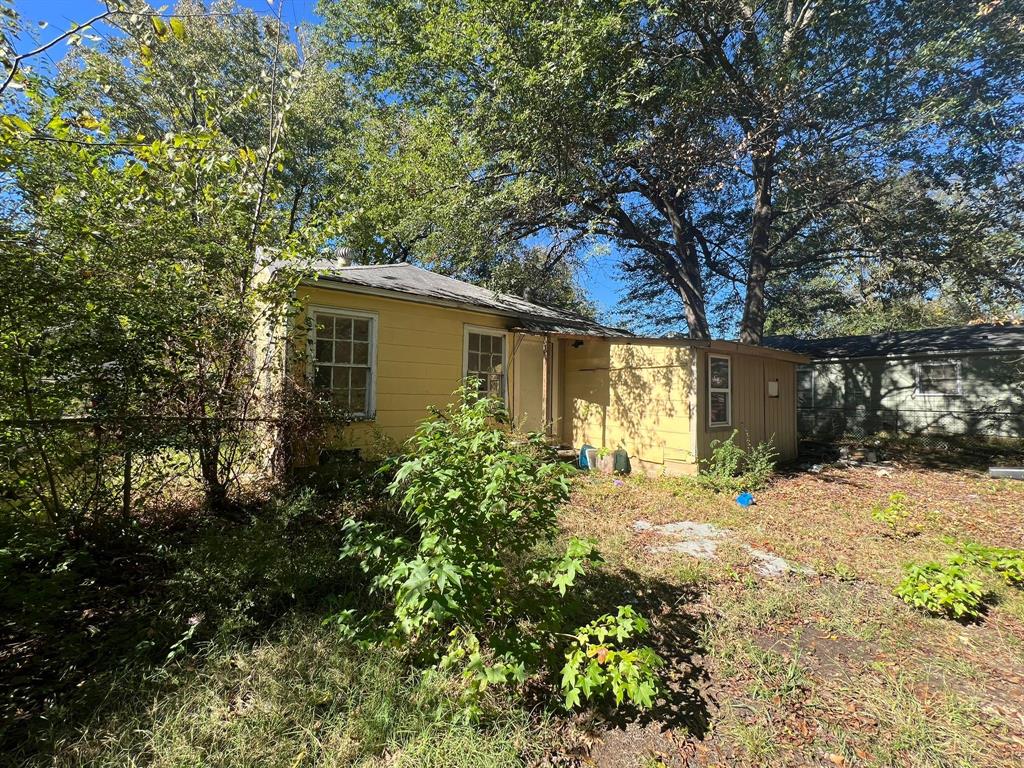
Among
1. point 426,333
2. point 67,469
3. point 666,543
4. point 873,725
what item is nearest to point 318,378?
point 426,333

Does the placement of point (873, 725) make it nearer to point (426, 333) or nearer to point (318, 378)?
point (318, 378)

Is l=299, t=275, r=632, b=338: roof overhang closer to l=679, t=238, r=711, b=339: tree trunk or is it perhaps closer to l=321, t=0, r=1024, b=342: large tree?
l=321, t=0, r=1024, b=342: large tree

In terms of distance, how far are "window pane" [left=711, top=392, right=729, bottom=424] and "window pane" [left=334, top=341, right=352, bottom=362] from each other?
655 centimetres

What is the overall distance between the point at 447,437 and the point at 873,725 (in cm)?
286

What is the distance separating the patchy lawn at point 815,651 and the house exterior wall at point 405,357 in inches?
125

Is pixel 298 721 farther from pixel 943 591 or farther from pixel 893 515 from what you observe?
pixel 893 515

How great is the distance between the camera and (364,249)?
54.0 feet

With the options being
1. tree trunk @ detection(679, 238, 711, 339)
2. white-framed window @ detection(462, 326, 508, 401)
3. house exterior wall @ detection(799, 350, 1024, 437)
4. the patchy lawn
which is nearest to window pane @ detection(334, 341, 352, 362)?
white-framed window @ detection(462, 326, 508, 401)

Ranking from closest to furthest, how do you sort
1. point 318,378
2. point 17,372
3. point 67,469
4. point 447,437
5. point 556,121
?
point 447,437 → point 17,372 → point 67,469 → point 318,378 → point 556,121

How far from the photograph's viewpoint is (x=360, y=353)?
673 centimetres

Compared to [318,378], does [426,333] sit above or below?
above

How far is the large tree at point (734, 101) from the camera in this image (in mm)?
8000

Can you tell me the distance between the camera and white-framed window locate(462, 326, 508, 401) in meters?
8.25

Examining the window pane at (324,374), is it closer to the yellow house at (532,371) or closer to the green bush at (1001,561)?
the yellow house at (532,371)
